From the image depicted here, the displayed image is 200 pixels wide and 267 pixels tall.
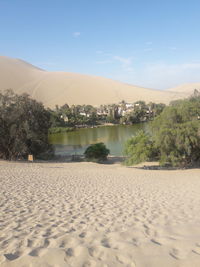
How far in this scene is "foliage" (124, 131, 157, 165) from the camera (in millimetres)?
18062

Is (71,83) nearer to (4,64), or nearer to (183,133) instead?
(4,64)

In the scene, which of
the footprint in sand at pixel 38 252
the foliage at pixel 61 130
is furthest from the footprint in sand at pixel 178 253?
the foliage at pixel 61 130

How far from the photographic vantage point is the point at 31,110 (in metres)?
20.5

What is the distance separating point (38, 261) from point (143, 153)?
15.6m

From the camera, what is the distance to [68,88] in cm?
12331

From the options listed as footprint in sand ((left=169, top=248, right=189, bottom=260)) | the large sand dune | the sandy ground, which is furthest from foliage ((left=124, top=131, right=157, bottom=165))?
the large sand dune

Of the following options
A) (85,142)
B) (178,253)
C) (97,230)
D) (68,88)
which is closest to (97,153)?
(85,142)

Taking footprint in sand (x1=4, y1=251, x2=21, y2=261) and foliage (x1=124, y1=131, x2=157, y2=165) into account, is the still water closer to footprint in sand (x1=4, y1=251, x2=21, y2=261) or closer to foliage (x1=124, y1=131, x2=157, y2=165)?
foliage (x1=124, y1=131, x2=157, y2=165)

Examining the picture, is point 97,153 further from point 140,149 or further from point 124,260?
point 124,260

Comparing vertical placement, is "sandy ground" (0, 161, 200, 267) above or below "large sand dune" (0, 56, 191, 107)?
below

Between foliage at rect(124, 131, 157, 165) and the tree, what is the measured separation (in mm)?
8416

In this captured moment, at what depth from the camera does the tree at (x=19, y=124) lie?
1969 cm

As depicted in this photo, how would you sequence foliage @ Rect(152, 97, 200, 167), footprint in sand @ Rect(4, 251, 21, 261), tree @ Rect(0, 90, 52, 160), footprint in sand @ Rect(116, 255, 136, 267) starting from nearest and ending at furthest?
footprint in sand @ Rect(116, 255, 136, 267) → footprint in sand @ Rect(4, 251, 21, 261) → foliage @ Rect(152, 97, 200, 167) → tree @ Rect(0, 90, 52, 160)

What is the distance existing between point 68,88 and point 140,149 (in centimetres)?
11030
